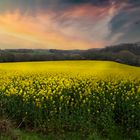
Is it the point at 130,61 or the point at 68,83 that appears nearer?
the point at 68,83

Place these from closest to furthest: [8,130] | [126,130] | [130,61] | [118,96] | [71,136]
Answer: [8,130] < [71,136] < [126,130] < [118,96] < [130,61]

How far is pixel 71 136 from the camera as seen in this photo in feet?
40.9

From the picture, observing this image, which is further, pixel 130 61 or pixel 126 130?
pixel 130 61

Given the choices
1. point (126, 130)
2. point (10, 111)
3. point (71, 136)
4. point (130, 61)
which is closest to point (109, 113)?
point (126, 130)

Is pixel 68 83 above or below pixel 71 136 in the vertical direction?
above

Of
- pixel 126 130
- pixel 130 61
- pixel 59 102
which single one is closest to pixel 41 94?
pixel 59 102

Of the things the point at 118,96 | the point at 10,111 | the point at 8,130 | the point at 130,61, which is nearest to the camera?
the point at 8,130

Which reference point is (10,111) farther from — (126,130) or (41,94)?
(126,130)

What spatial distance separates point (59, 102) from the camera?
557 inches

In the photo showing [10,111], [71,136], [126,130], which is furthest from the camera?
[10,111]

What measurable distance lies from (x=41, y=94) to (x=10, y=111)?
60.0 inches

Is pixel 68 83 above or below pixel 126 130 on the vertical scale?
above

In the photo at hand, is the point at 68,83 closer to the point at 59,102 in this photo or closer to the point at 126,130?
the point at 59,102

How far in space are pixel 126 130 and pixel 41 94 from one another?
3786 millimetres
